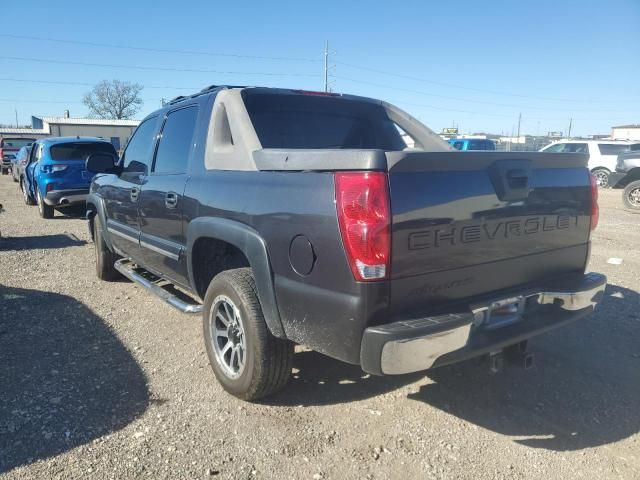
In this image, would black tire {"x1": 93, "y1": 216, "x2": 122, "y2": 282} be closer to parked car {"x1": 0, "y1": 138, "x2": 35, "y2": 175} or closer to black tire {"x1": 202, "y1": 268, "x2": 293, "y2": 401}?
black tire {"x1": 202, "y1": 268, "x2": 293, "y2": 401}

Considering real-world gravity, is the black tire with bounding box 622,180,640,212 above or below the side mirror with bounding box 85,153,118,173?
below

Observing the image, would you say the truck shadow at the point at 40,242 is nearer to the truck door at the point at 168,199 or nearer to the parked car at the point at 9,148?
the truck door at the point at 168,199

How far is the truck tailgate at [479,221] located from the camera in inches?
90.2

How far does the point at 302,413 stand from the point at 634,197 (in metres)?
13.4

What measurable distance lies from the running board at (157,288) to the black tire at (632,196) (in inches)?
497

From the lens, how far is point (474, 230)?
2537 millimetres

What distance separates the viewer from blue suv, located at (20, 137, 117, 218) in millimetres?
10250

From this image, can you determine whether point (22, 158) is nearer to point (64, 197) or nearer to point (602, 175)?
point (64, 197)

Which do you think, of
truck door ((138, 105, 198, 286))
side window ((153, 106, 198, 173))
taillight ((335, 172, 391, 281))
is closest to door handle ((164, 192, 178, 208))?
truck door ((138, 105, 198, 286))

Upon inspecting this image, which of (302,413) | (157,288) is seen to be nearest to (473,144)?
(157,288)

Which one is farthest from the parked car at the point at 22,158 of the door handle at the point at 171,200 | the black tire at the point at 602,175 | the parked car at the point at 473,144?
the black tire at the point at 602,175

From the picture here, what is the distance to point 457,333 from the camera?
232cm

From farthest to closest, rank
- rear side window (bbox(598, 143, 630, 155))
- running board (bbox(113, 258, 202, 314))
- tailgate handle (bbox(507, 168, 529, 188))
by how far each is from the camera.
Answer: rear side window (bbox(598, 143, 630, 155)) → running board (bbox(113, 258, 202, 314)) → tailgate handle (bbox(507, 168, 529, 188))

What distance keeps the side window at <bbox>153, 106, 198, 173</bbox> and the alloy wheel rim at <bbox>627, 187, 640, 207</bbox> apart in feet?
43.0
